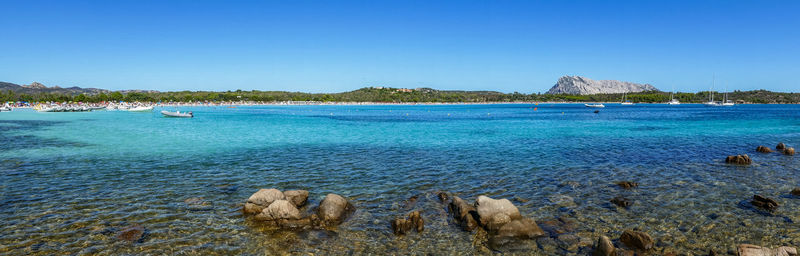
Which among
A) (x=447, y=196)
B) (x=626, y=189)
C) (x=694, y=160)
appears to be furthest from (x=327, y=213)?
(x=694, y=160)

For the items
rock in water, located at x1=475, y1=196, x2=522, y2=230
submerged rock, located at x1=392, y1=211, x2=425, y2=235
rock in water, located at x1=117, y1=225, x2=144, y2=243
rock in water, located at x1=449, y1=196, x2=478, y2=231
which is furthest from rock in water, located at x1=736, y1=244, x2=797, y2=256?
rock in water, located at x1=117, y1=225, x2=144, y2=243

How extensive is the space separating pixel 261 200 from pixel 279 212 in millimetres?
1401

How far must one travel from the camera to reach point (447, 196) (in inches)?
588

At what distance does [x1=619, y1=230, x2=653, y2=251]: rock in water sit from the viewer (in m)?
10.1

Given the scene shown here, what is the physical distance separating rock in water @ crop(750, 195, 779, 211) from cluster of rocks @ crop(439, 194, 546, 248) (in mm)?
8277

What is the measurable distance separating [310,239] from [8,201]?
11365 mm

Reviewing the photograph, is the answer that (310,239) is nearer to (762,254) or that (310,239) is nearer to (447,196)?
(447,196)

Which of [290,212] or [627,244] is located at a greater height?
[290,212]

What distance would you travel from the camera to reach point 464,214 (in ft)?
40.5

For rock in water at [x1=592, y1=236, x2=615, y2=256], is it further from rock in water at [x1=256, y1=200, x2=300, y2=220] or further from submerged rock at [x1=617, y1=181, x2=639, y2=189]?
rock in water at [x1=256, y1=200, x2=300, y2=220]

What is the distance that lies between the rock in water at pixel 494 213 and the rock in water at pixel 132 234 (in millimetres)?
9189

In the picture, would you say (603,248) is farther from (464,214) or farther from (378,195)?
(378,195)

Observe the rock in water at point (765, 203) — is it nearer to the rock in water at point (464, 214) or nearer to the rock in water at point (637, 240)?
the rock in water at point (637, 240)

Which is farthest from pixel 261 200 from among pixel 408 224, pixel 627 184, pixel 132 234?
pixel 627 184
